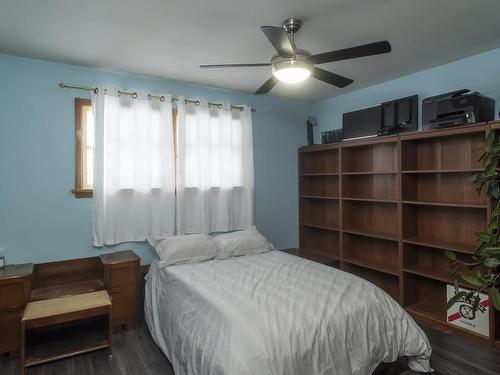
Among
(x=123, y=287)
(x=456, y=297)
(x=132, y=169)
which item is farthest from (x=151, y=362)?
(x=456, y=297)

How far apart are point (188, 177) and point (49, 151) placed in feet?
4.41

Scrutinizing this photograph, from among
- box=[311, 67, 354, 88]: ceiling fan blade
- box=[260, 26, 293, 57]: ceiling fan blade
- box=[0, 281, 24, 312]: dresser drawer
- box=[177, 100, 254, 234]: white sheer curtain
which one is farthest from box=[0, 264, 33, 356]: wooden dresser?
box=[311, 67, 354, 88]: ceiling fan blade

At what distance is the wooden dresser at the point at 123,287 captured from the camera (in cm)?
275

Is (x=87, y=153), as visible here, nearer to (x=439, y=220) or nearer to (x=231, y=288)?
(x=231, y=288)

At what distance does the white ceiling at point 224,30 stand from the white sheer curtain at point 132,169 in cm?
41

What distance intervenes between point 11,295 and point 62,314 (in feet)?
1.61

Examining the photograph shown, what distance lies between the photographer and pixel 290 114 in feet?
14.3

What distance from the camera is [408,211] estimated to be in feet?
10.4

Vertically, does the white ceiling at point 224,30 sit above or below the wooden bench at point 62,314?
above

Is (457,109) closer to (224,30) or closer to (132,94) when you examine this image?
(224,30)

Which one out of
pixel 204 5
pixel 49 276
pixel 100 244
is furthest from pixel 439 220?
pixel 49 276

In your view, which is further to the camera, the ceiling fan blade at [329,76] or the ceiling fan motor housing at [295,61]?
the ceiling fan blade at [329,76]

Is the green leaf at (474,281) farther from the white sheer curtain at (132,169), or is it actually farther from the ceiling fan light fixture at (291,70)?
the white sheer curtain at (132,169)

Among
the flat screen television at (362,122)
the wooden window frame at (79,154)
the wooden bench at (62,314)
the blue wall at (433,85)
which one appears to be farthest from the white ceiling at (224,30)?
the wooden bench at (62,314)
